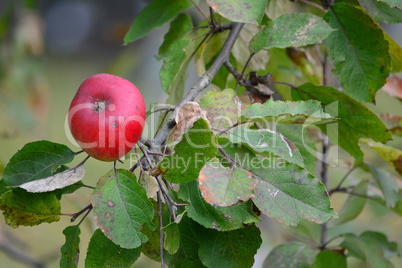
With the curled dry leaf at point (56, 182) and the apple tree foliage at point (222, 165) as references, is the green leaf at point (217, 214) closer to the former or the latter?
the apple tree foliage at point (222, 165)

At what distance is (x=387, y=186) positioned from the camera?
1.00 meters

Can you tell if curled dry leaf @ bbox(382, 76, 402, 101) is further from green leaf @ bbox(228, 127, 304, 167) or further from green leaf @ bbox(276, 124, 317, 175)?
green leaf @ bbox(228, 127, 304, 167)

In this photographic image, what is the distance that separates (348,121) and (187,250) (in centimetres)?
37

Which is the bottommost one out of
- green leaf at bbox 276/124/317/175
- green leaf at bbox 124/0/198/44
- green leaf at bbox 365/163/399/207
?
green leaf at bbox 365/163/399/207

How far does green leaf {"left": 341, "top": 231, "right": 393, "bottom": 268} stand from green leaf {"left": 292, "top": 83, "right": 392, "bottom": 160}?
0.35 meters

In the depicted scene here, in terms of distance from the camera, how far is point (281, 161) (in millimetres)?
580

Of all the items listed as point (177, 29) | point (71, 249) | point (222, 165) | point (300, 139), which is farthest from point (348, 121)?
point (71, 249)

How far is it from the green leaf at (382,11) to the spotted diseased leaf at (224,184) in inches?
15.5

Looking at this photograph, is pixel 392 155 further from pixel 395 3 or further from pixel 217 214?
pixel 217 214

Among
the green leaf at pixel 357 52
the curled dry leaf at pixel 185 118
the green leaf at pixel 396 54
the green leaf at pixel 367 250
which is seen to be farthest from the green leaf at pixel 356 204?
the curled dry leaf at pixel 185 118

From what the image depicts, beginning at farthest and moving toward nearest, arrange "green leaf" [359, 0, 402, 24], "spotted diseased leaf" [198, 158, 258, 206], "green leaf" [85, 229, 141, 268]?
"green leaf" [359, 0, 402, 24]
"green leaf" [85, 229, 141, 268]
"spotted diseased leaf" [198, 158, 258, 206]

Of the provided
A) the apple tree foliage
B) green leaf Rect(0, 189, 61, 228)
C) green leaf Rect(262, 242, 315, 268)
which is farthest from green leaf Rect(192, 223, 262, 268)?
green leaf Rect(262, 242, 315, 268)

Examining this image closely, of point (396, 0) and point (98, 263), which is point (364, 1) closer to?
point (396, 0)

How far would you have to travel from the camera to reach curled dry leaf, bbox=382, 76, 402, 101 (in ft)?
3.26
